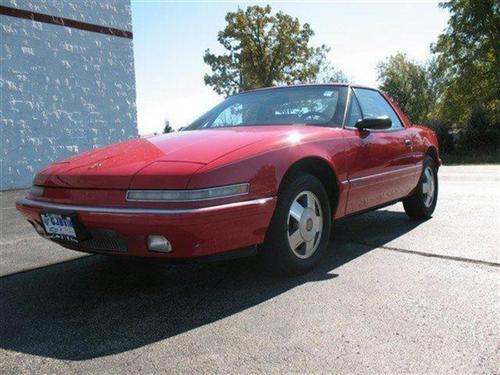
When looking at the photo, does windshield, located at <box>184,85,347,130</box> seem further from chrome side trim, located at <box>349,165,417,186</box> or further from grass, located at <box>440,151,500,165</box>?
grass, located at <box>440,151,500,165</box>

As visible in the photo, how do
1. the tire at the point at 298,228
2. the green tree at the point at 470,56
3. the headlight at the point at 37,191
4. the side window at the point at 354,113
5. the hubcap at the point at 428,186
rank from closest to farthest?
the tire at the point at 298,228 → the headlight at the point at 37,191 → the side window at the point at 354,113 → the hubcap at the point at 428,186 → the green tree at the point at 470,56

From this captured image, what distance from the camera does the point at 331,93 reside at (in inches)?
164

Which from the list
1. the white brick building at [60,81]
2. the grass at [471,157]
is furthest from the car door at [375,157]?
the grass at [471,157]

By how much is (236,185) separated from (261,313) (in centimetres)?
72

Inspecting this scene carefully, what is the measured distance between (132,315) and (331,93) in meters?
2.45

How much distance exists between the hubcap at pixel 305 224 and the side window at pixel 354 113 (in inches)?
36.3

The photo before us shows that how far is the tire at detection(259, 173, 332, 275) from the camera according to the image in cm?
312

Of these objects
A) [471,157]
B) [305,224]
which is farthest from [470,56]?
[305,224]

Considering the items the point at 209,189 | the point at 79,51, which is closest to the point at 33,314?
the point at 209,189

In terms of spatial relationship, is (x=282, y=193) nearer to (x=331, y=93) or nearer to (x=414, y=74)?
(x=331, y=93)

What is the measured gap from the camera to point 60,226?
3.01 meters

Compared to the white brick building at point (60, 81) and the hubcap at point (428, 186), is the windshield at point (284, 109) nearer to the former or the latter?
the hubcap at point (428, 186)

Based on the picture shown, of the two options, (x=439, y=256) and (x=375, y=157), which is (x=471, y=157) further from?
(x=439, y=256)

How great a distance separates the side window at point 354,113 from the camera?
4.06 meters
